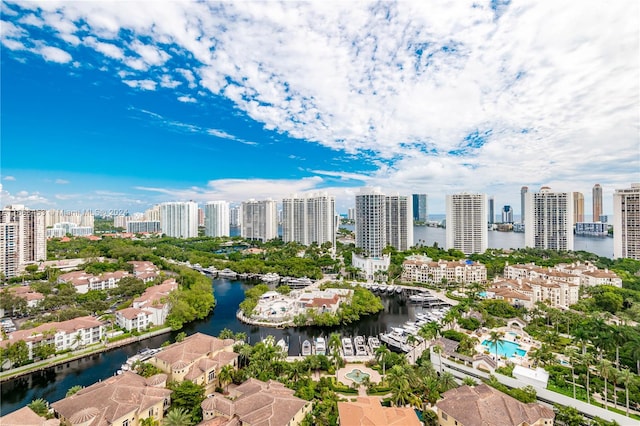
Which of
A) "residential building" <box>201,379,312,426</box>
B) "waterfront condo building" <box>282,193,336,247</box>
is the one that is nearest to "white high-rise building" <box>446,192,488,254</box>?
"waterfront condo building" <box>282,193,336,247</box>

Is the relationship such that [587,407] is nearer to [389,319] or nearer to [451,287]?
[389,319]

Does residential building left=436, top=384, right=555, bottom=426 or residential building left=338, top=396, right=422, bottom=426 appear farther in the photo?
residential building left=436, top=384, right=555, bottom=426

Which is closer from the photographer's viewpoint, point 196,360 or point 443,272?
point 196,360

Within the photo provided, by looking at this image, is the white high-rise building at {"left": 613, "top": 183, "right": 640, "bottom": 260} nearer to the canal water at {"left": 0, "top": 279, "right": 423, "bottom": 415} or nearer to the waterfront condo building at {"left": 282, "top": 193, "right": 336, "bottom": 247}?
the canal water at {"left": 0, "top": 279, "right": 423, "bottom": 415}

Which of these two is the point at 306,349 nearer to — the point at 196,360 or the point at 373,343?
the point at 373,343

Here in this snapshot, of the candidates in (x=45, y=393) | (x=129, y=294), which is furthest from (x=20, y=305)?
(x=45, y=393)

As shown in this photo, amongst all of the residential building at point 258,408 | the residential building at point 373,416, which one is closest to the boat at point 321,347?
the residential building at point 258,408

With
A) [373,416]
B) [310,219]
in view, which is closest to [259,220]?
[310,219]
